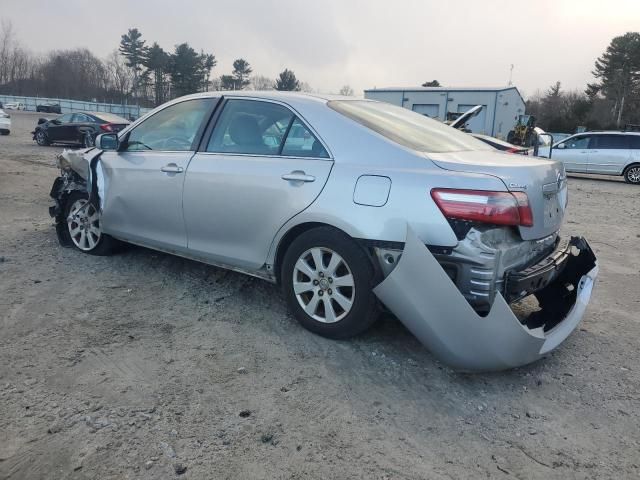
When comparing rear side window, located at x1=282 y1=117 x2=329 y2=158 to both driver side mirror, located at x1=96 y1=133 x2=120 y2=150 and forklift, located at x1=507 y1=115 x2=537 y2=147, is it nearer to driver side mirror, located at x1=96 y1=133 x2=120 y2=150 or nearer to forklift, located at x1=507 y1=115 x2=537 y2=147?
driver side mirror, located at x1=96 y1=133 x2=120 y2=150

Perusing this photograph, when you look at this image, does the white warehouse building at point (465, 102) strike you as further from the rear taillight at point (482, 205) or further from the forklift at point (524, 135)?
the rear taillight at point (482, 205)

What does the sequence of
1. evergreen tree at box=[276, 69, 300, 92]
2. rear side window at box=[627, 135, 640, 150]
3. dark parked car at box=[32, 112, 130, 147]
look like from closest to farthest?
rear side window at box=[627, 135, 640, 150] → dark parked car at box=[32, 112, 130, 147] → evergreen tree at box=[276, 69, 300, 92]

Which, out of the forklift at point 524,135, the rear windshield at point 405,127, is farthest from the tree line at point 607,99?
the rear windshield at point 405,127

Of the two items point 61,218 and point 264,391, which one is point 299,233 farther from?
point 61,218

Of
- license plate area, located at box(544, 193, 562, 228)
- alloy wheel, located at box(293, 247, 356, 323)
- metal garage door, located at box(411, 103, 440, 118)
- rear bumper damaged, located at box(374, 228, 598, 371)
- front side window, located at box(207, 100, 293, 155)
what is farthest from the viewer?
metal garage door, located at box(411, 103, 440, 118)

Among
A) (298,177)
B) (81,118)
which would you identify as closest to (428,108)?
(81,118)

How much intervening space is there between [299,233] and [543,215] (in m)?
1.56

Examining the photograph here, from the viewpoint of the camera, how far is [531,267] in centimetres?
314

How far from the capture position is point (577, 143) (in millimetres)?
17438

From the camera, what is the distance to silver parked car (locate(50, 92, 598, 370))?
2.83m

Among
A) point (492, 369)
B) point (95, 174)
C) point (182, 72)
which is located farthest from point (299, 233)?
point (182, 72)

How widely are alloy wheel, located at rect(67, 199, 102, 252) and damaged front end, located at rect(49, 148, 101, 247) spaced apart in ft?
0.46

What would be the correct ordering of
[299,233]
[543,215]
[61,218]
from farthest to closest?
[61,218], [299,233], [543,215]

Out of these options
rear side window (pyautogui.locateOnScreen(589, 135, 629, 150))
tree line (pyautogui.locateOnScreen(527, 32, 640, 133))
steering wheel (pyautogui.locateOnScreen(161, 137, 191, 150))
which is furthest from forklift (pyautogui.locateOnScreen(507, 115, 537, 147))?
tree line (pyautogui.locateOnScreen(527, 32, 640, 133))
